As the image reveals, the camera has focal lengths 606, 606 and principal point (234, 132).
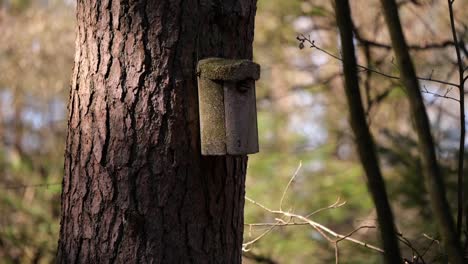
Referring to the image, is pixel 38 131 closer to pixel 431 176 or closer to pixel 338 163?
pixel 338 163

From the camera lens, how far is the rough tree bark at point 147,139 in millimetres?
1817

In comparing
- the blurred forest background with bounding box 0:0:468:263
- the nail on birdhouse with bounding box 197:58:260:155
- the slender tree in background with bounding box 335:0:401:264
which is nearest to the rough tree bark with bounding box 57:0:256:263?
the nail on birdhouse with bounding box 197:58:260:155

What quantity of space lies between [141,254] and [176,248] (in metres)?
0.11

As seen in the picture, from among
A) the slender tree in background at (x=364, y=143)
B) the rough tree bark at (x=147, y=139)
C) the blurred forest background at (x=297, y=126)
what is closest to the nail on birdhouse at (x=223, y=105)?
the rough tree bark at (x=147, y=139)

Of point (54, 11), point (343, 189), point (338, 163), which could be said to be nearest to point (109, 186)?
point (343, 189)

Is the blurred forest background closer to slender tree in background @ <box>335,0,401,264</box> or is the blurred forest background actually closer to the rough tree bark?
the rough tree bark

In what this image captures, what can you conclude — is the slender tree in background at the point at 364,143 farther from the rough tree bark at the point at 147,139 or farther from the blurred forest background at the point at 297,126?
the blurred forest background at the point at 297,126

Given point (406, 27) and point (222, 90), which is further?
point (406, 27)

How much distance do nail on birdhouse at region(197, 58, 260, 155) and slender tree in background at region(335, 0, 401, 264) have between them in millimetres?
386

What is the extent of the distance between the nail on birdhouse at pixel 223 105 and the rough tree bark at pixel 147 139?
0.04 meters

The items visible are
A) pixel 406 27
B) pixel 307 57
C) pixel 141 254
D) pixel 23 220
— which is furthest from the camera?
pixel 307 57

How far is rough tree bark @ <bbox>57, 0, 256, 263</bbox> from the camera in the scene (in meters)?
1.82

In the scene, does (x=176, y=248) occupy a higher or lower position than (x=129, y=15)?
lower

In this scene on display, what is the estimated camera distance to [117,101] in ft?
6.04
